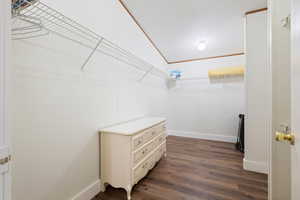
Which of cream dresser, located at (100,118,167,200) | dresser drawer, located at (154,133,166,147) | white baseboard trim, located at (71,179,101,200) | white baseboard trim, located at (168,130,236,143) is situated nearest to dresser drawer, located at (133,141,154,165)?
cream dresser, located at (100,118,167,200)

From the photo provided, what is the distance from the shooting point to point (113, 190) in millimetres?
1662

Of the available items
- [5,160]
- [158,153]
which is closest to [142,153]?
[158,153]

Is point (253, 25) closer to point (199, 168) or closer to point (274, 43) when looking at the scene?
point (274, 43)

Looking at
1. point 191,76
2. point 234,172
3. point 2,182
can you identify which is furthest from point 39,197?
point 191,76

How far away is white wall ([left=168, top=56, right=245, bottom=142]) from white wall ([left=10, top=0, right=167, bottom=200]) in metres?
2.33

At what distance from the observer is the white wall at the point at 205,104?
10.9 feet

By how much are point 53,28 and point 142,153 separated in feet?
5.45

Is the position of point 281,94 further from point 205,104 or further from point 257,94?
point 205,104

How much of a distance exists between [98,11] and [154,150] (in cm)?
211

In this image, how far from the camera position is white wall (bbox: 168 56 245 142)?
10.9ft

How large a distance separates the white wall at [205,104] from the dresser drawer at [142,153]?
7.06 ft

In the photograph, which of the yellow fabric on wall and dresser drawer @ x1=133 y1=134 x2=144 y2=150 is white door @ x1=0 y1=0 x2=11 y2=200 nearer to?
dresser drawer @ x1=133 y1=134 x2=144 y2=150

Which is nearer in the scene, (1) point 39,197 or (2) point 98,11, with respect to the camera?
(1) point 39,197

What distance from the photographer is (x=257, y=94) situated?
2088 mm
